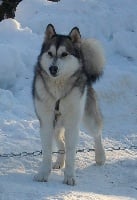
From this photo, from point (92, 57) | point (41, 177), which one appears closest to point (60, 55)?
point (92, 57)

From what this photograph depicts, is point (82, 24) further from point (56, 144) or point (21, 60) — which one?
point (56, 144)

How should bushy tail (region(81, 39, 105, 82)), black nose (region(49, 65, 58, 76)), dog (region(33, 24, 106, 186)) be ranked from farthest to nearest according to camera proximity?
bushy tail (region(81, 39, 105, 82)) → dog (region(33, 24, 106, 186)) → black nose (region(49, 65, 58, 76))

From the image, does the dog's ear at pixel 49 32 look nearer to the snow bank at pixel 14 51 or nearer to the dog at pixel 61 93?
the dog at pixel 61 93

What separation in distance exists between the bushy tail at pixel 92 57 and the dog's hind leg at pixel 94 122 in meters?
0.18

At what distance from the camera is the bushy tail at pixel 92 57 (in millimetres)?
5727

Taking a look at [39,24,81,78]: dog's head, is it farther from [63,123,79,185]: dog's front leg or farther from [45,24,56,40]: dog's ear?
[63,123,79,185]: dog's front leg

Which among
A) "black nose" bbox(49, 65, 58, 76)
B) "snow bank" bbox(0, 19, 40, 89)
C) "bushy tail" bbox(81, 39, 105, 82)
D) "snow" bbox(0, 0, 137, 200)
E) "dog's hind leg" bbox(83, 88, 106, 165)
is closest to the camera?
"black nose" bbox(49, 65, 58, 76)

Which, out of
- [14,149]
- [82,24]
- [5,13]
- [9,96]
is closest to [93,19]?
[82,24]

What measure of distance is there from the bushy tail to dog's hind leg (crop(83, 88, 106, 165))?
6.9 inches

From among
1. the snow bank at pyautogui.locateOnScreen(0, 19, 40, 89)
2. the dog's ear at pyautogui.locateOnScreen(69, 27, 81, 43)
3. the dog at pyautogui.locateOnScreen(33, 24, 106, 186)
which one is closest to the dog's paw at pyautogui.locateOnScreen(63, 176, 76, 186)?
the dog at pyautogui.locateOnScreen(33, 24, 106, 186)

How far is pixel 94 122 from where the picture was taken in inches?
236

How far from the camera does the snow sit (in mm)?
5246

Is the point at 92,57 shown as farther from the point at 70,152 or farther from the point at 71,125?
the point at 70,152

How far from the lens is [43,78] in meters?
5.22
